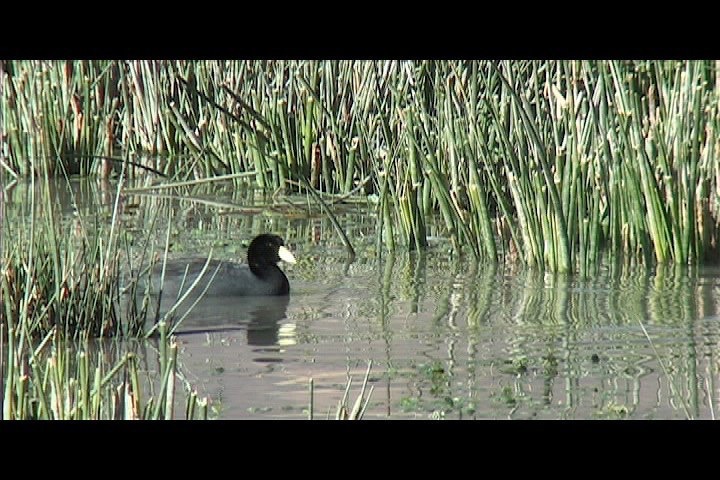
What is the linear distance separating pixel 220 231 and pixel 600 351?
4.77m

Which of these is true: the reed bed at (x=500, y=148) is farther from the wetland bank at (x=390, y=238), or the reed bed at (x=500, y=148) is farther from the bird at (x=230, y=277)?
the bird at (x=230, y=277)

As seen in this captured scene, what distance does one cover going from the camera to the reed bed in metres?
9.12

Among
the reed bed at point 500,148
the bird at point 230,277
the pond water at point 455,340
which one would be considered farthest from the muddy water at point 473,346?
the reed bed at point 500,148

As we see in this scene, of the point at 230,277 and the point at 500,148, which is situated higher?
the point at 500,148

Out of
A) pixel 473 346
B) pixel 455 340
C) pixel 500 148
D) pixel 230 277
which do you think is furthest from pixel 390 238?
pixel 473 346

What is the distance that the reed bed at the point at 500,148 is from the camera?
9125mm

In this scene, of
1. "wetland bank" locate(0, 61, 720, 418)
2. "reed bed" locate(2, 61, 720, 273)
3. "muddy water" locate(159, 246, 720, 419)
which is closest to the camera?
"muddy water" locate(159, 246, 720, 419)

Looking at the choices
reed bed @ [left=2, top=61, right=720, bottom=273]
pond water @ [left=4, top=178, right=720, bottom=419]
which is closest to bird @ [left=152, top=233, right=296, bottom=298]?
pond water @ [left=4, top=178, right=720, bottom=419]

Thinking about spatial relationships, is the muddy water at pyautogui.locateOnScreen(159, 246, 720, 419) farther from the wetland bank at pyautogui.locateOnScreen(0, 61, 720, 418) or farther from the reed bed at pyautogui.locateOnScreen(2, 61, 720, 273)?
the reed bed at pyautogui.locateOnScreen(2, 61, 720, 273)

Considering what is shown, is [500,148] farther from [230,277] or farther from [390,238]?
[230,277]

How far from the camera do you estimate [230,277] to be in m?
9.20

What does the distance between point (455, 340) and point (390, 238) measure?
2.83 meters

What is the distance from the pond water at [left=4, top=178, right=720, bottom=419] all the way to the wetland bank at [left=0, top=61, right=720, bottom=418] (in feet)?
0.07

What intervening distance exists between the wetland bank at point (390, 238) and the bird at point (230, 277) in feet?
0.55
